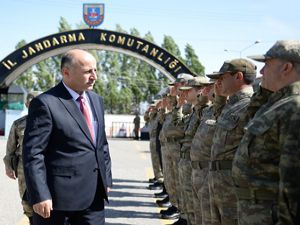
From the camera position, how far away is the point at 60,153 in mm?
3436

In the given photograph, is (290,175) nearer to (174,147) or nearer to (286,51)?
(286,51)

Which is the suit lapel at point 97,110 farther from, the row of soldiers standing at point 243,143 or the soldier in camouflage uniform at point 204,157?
the soldier in camouflage uniform at point 204,157

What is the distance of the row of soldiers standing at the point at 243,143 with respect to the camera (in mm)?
2316

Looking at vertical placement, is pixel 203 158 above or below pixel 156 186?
above

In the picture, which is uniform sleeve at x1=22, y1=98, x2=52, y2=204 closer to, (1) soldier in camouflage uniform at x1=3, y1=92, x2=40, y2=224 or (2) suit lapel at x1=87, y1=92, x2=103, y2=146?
(2) suit lapel at x1=87, y1=92, x2=103, y2=146

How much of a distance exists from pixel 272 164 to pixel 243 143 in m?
0.22

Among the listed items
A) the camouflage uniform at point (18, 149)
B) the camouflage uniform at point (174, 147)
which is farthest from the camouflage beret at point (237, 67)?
the camouflage uniform at point (174, 147)

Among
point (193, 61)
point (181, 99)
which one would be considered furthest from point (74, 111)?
point (193, 61)

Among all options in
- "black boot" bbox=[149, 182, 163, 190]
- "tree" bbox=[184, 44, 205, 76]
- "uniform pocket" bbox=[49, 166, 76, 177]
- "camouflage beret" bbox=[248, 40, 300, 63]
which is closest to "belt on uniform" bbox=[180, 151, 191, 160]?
"uniform pocket" bbox=[49, 166, 76, 177]

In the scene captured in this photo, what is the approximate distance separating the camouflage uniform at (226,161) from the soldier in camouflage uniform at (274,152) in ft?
2.94

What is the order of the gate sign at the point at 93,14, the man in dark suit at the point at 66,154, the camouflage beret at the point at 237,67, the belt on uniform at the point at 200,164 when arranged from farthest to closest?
the gate sign at the point at 93,14 < the belt on uniform at the point at 200,164 < the camouflage beret at the point at 237,67 < the man in dark suit at the point at 66,154

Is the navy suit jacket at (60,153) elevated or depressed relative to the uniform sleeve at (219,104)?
depressed

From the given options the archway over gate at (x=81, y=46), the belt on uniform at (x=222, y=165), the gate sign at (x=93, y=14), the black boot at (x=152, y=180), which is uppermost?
the gate sign at (x=93, y=14)

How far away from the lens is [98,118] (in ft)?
12.4
